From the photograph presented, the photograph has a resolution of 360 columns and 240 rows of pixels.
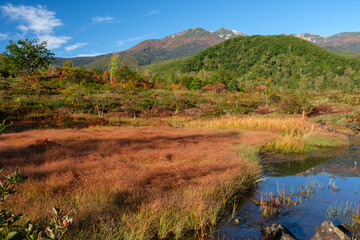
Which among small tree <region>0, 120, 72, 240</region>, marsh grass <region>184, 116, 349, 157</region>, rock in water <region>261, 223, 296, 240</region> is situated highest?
small tree <region>0, 120, 72, 240</region>

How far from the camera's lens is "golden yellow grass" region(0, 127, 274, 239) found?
3404 millimetres

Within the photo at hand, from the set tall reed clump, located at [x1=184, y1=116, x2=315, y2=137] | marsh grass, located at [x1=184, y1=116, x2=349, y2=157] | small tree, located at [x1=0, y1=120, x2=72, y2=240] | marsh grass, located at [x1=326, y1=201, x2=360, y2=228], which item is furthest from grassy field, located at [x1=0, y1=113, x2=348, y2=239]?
tall reed clump, located at [x1=184, y1=116, x2=315, y2=137]

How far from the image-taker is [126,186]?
4.53m

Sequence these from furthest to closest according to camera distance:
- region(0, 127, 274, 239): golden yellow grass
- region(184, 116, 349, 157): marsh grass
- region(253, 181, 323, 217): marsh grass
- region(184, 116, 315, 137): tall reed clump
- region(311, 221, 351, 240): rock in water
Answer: region(184, 116, 315, 137): tall reed clump < region(184, 116, 349, 157): marsh grass < region(253, 181, 323, 217): marsh grass < region(0, 127, 274, 239): golden yellow grass < region(311, 221, 351, 240): rock in water

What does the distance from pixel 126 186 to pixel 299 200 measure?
12.7ft

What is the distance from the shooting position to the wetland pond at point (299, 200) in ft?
13.2

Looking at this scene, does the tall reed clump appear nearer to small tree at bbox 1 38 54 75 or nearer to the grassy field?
the grassy field

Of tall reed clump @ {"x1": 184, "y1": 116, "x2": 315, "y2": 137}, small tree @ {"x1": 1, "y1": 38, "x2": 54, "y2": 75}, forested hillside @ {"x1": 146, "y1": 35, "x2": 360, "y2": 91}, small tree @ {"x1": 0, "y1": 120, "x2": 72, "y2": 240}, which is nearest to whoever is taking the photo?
small tree @ {"x1": 0, "y1": 120, "x2": 72, "y2": 240}

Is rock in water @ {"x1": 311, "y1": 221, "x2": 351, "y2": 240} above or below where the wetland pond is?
above

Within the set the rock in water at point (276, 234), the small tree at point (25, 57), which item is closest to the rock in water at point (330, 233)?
the rock in water at point (276, 234)

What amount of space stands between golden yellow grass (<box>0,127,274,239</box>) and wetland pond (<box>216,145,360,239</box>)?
1.34ft

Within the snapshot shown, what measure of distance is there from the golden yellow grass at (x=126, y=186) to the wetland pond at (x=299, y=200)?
16.1 inches

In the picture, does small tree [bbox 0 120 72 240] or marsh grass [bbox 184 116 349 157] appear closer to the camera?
small tree [bbox 0 120 72 240]

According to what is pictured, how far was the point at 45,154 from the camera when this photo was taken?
6617 millimetres
